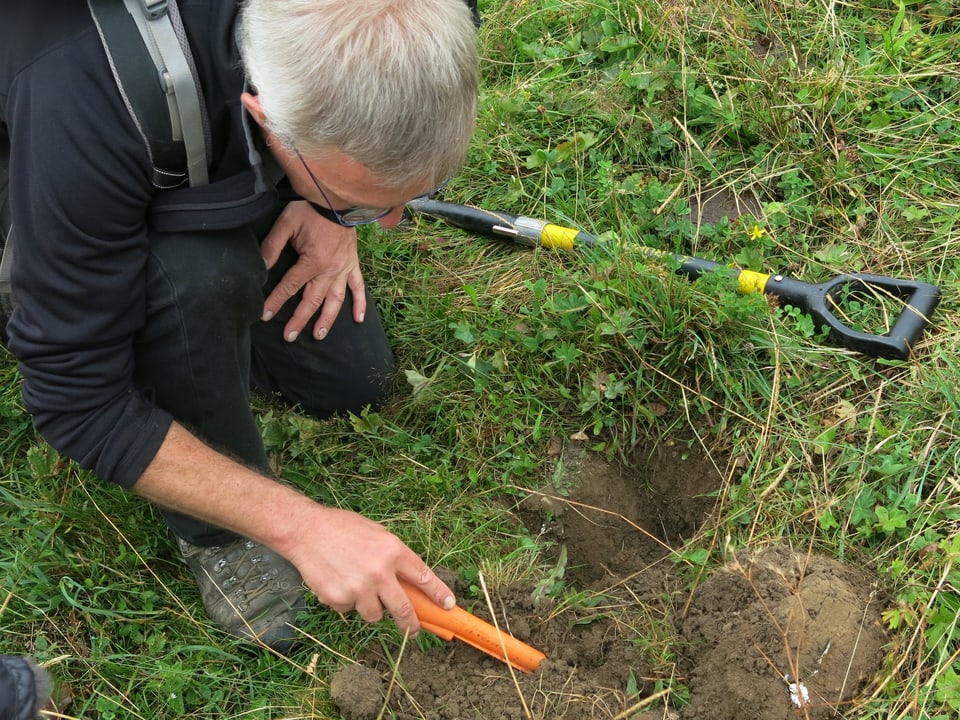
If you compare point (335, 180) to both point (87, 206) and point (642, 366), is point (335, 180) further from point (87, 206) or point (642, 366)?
point (642, 366)

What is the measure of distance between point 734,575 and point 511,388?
0.80 metres

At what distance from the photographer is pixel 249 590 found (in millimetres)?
2305

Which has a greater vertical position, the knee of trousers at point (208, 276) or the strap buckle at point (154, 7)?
the strap buckle at point (154, 7)

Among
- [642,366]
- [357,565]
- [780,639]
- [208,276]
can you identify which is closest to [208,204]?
[208,276]

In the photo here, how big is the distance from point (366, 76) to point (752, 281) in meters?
1.43

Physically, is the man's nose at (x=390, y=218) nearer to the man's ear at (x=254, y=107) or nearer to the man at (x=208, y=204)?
the man at (x=208, y=204)

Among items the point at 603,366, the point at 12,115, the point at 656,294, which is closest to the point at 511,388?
the point at 603,366

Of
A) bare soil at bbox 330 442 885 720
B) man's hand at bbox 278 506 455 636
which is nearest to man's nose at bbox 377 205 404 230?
man's hand at bbox 278 506 455 636

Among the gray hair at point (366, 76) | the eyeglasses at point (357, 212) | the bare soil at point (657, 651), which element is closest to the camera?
the gray hair at point (366, 76)

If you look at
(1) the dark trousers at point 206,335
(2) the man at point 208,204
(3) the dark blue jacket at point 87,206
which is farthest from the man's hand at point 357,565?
(1) the dark trousers at point 206,335

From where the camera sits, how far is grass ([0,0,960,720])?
2.17m

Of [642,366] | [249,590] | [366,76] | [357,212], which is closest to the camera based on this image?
[366,76]

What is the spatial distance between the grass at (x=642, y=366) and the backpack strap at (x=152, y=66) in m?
1.11

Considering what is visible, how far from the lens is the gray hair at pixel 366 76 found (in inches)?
61.1
